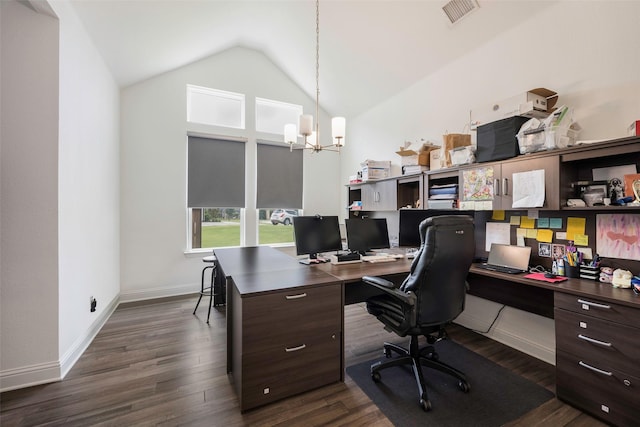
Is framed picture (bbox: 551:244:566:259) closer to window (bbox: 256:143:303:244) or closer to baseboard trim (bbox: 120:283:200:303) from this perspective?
window (bbox: 256:143:303:244)

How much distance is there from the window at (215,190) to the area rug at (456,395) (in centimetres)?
310

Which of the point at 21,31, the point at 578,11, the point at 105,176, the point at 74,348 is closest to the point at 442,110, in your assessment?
the point at 578,11

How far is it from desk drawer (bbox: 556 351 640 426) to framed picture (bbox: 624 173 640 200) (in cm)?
108

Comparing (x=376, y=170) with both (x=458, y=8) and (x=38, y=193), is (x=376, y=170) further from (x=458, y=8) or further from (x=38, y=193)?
(x=38, y=193)

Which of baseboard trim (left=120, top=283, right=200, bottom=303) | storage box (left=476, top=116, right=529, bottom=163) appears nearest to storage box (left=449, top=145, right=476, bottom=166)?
storage box (left=476, top=116, right=529, bottom=163)

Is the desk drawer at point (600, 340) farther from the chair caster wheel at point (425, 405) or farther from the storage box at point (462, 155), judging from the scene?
the storage box at point (462, 155)

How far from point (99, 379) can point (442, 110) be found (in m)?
4.26

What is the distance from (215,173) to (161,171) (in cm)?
75

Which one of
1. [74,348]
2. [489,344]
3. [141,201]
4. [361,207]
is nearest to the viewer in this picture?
[74,348]

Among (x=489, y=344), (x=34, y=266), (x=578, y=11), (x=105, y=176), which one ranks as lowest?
(x=489, y=344)

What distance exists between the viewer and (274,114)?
4.84 m

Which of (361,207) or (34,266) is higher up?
(361,207)

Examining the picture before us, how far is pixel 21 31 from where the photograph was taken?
1.93 metres

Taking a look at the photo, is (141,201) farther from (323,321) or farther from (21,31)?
(323,321)
